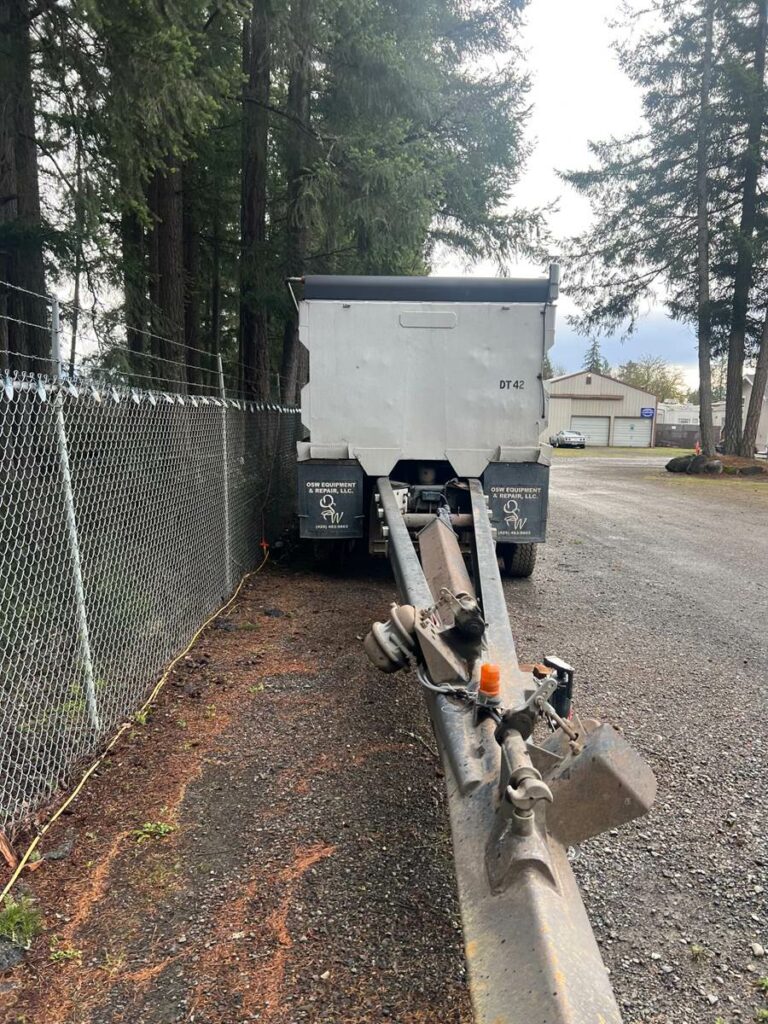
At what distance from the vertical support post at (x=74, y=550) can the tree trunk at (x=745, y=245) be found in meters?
24.1

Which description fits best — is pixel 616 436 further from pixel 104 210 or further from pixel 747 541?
pixel 104 210

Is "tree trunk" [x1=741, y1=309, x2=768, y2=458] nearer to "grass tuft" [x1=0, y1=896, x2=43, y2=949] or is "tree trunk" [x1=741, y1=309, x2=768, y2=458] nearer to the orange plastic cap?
the orange plastic cap

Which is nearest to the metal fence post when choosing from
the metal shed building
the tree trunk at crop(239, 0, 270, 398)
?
the tree trunk at crop(239, 0, 270, 398)

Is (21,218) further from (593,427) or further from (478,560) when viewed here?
(593,427)

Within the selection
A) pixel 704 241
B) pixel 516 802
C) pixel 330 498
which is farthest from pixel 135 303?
pixel 704 241

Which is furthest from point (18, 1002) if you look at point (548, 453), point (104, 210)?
point (104, 210)

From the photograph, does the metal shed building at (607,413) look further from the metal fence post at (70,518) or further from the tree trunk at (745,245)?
the metal fence post at (70,518)

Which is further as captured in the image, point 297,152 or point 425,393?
point 297,152

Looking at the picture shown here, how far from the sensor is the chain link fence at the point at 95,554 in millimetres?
3359

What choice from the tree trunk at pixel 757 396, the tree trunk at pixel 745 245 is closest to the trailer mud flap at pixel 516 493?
the tree trunk at pixel 745 245

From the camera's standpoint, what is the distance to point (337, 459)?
6.73 m

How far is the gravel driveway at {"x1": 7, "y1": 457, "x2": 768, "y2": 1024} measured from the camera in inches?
83.4

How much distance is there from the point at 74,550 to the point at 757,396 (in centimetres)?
2549

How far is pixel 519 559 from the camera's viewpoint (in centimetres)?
730
